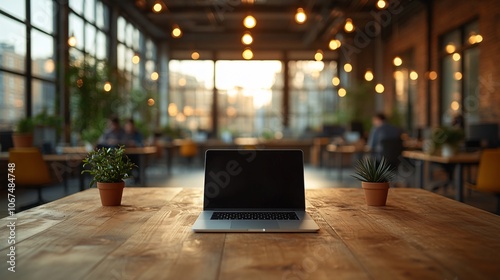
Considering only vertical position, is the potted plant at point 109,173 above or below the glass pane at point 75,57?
below

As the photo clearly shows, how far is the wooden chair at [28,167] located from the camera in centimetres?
548

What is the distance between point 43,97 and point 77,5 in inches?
93.3

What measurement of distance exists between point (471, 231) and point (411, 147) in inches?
325

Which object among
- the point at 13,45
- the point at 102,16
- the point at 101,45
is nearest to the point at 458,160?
the point at 13,45

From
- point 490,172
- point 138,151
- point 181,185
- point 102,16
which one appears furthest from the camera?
point 102,16

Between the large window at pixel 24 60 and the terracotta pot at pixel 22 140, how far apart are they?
1418mm

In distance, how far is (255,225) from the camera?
1.52 metres

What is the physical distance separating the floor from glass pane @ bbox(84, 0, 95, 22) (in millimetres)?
3684

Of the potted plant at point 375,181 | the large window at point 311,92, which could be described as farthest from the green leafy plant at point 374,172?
the large window at point 311,92

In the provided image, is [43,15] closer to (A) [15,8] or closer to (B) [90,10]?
(A) [15,8]

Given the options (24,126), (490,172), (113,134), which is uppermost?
(24,126)

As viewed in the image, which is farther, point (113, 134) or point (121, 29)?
point (121, 29)

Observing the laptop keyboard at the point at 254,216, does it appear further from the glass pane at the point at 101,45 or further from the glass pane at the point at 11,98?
the glass pane at the point at 101,45

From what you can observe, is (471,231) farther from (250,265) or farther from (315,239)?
(250,265)
